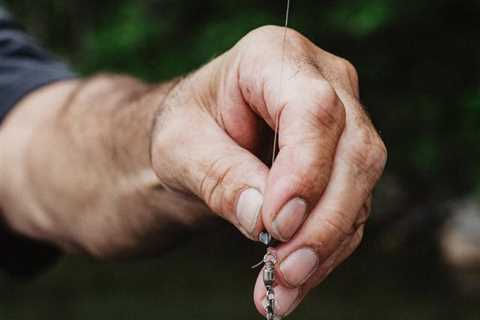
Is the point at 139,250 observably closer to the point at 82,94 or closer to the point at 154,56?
the point at 82,94

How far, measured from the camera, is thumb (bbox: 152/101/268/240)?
2.82 ft

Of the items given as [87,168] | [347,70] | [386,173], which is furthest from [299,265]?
[386,173]

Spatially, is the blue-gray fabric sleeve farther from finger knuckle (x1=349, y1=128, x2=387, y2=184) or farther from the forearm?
finger knuckle (x1=349, y1=128, x2=387, y2=184)

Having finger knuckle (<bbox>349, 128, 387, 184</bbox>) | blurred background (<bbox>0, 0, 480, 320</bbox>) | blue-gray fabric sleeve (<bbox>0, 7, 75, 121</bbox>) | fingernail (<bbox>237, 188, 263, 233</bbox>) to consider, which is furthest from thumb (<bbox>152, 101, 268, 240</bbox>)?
blurred background (<bbox>0, 0, 480, 320</bbox>)

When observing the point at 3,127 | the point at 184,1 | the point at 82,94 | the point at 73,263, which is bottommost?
the point at 73,263

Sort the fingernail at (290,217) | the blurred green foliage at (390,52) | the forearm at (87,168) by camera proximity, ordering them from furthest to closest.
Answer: the blurred green foliage at (390,52)
the forearm at (87,168)
the fingernail at (290,217)

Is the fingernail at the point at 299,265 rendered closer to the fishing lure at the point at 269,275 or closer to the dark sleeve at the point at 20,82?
the fishing lure at the point at 269,275

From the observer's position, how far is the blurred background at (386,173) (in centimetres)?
445

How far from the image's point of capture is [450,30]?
15.1 ft

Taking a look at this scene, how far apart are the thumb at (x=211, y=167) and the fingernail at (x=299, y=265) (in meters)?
0.05

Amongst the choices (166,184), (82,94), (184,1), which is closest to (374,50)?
(184,1)

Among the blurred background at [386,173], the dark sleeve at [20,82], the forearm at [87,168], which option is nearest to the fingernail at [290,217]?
the forearm at [87,168]

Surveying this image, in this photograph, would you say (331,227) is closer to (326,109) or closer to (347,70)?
(326,109)

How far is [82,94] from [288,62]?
0.81 metres
